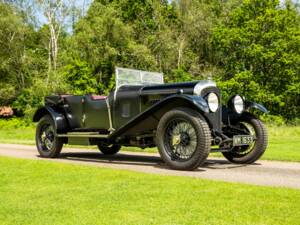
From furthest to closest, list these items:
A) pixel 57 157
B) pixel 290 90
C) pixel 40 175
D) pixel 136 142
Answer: pixel 290 90 → pixel 57 157 → pixel 136 142 → pixel 40 175

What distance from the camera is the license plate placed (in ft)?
27.1

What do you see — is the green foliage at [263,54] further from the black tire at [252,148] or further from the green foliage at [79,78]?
the black tire at [252,148]

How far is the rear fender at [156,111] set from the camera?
7.83 meters

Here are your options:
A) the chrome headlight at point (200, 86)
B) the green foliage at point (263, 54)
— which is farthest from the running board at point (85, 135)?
the green foliage at point (263, 54)

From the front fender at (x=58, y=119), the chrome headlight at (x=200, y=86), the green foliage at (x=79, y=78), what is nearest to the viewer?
the chrome headlight at (x=200, y=86)

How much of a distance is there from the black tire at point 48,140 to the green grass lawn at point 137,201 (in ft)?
11.8

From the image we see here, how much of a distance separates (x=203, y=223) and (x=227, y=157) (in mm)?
5702

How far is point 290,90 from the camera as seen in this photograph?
4097cm

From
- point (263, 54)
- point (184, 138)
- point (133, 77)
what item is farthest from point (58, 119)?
point (263, 54)

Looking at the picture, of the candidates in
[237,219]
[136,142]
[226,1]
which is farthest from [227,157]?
[226,1]

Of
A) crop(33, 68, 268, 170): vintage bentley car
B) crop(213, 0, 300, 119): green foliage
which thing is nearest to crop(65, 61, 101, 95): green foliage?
crop(213, 0, 300, 119): green foliage

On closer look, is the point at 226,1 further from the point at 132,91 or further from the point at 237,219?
the point at 237,219

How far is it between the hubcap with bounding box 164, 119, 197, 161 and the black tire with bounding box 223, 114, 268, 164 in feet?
5.48

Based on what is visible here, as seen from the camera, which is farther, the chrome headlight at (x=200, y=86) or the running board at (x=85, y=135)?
the running board at (x=85, y=135)
